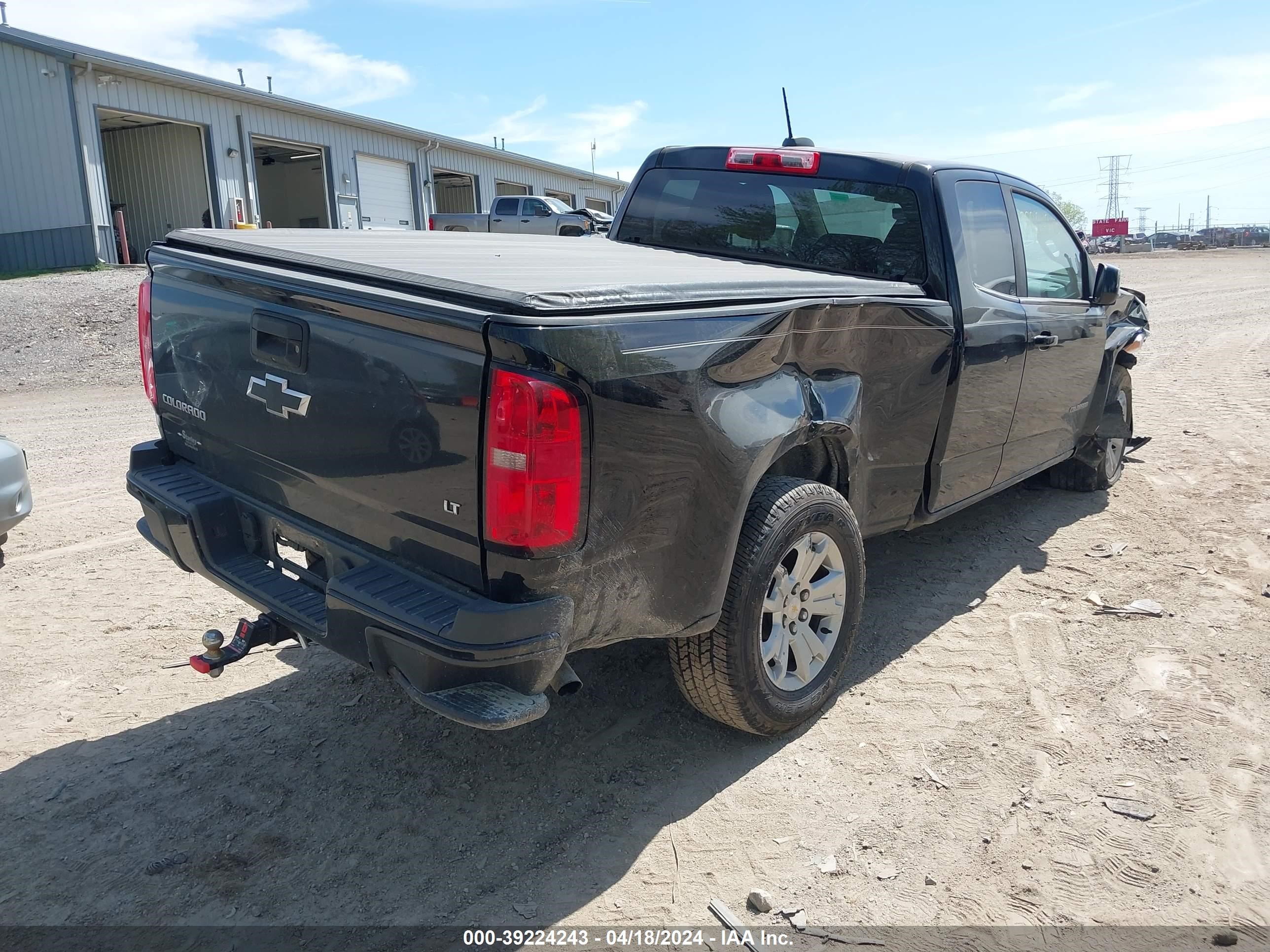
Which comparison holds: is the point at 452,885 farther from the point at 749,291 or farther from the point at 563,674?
the point at 749,291

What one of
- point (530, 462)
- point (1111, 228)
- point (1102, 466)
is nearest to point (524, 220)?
point (1102, 466)

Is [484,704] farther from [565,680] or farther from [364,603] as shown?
[364,603]

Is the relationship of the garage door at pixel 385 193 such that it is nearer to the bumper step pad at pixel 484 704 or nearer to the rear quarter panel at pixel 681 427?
the rear quarter panel at pixel 681 427

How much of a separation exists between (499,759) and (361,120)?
25.1m

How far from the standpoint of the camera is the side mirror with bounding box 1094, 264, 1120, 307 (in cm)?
534

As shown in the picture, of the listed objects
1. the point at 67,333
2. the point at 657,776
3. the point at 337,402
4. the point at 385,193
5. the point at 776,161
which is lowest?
the point at 657,776

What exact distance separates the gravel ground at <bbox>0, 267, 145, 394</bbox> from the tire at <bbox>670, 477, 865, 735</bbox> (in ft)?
35.2

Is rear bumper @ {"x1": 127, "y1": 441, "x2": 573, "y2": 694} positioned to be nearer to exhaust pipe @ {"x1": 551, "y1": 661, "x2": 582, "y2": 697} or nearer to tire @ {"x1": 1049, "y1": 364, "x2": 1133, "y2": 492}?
exhaust pipe @ {"x1": 551, "y1": 661, "x2": 582, "y2": 697}

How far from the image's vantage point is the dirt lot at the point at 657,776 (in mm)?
2592

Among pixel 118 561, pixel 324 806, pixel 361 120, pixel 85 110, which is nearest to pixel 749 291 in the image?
pixel 324 806

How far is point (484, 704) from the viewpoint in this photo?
7.66 ft

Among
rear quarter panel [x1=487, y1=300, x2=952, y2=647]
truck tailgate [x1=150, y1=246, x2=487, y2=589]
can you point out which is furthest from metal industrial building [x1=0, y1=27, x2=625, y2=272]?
rear quarter panel [x1=487, y1=300, x2=952, y2=647]

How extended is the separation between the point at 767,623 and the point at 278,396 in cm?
176

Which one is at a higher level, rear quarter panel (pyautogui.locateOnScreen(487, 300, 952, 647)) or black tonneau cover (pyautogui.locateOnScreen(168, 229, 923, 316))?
black tonneau cover (pyautogui.locateOnScreen(168, 229, 923, 316))
